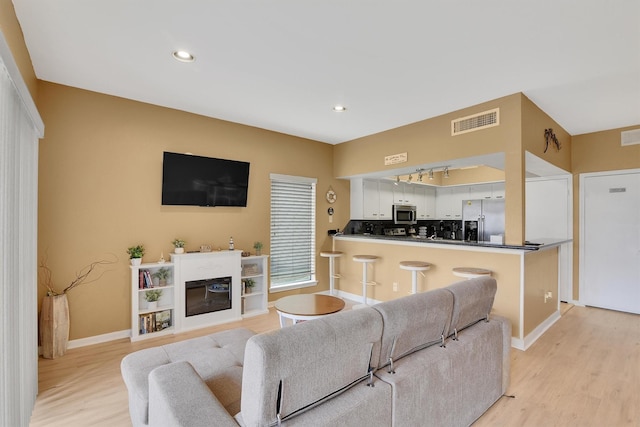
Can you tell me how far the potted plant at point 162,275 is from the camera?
12.1 ft

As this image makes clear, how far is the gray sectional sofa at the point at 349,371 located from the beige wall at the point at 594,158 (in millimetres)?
3684

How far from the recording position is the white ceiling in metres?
2.04

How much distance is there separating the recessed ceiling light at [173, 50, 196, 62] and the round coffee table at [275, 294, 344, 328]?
91.1 inches

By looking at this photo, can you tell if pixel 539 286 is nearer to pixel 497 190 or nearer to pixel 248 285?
pixel 497 190

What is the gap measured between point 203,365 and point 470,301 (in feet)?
5.80

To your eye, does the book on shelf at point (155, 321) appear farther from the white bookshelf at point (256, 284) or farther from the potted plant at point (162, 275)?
the white bookshelf at point (256, 284)

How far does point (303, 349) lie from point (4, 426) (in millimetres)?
1627

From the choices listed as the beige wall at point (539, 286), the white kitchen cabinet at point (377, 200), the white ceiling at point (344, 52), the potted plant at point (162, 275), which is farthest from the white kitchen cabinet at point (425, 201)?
the potted plant at point (162, 275)

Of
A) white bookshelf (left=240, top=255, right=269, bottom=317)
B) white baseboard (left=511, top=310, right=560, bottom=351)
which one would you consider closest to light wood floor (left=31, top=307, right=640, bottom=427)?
white baseboard (left=511, top=310, right=560, bottom=351)

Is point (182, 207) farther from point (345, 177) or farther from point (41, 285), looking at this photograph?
point (345, 177)

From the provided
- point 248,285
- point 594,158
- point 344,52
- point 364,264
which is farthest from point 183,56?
point 594,158

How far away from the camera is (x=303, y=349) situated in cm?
120

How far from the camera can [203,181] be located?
158 inches

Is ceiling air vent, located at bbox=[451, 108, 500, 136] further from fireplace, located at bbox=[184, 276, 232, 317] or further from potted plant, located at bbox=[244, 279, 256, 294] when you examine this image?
fireplace, located at bbox=[184, 276, 232, 317]
